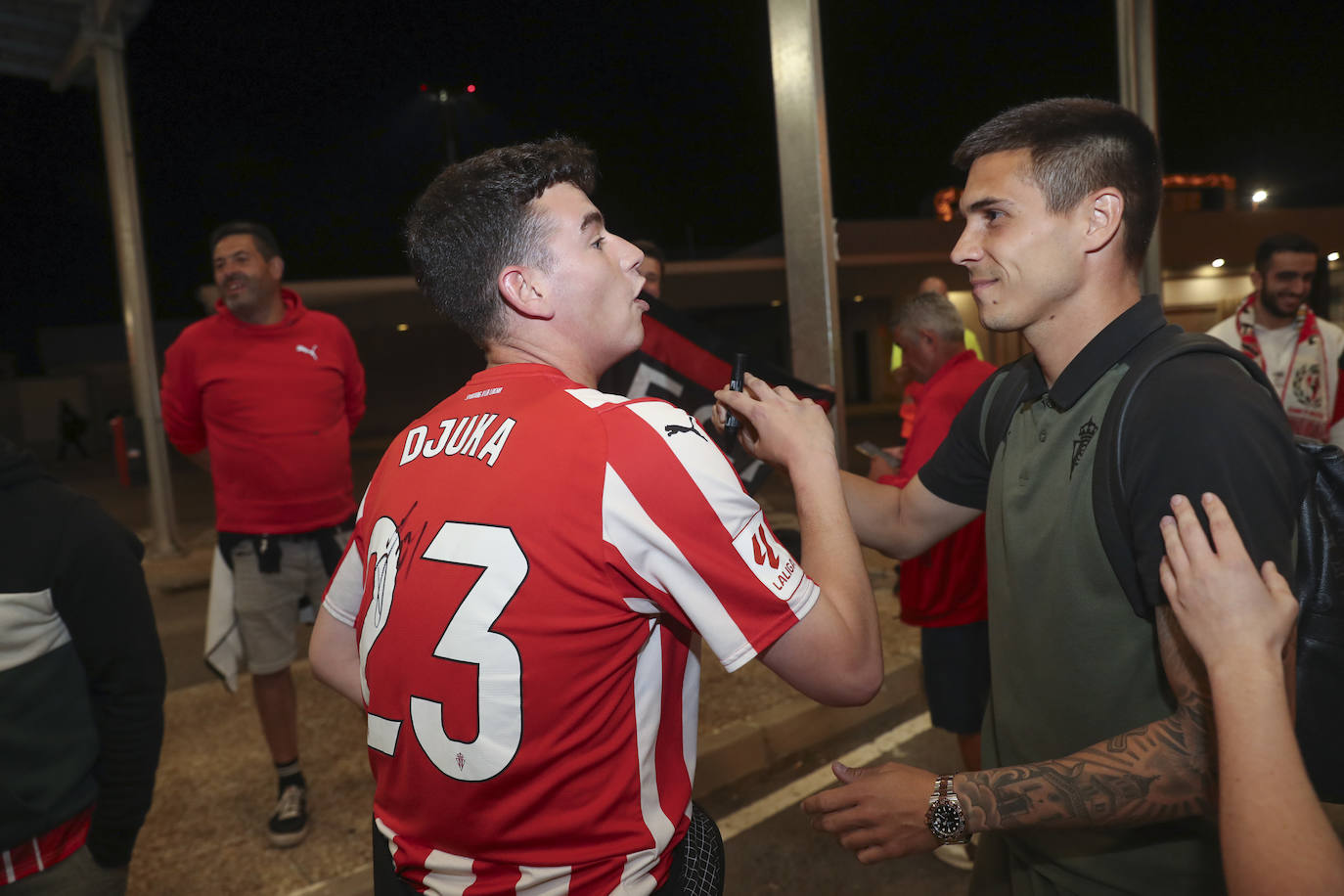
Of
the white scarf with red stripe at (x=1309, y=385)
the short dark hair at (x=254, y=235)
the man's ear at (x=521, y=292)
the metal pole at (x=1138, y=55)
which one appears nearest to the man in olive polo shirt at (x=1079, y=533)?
the man's ear at (x=521, y=292)

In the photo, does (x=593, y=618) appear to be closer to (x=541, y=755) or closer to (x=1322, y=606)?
(x=541, y=755)

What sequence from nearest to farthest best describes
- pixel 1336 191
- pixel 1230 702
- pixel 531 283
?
pixel 1230 702
pixel 531 283
pixel 1336 191

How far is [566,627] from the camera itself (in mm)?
1237

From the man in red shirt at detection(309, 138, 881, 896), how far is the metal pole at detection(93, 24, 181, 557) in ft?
27.2

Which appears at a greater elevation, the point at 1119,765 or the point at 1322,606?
the point at 1322,606

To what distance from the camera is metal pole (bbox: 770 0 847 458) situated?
4.21m

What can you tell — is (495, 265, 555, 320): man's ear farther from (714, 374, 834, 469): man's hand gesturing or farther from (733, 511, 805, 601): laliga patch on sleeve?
(733, 511, 805, 601): laliga patch on sleeve

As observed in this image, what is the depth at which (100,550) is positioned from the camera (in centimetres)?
184

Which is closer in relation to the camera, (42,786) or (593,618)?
(593,618)

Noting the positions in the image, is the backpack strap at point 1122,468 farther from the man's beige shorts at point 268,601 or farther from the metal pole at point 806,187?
the man's beige shorts at point 268,601

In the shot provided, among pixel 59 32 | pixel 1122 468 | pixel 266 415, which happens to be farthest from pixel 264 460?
pixel 59 32

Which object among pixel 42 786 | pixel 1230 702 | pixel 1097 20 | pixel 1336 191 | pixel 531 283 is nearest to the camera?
pixel 1230 702

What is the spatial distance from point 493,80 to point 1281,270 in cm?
1742

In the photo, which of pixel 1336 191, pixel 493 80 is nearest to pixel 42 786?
pixel 493 80
